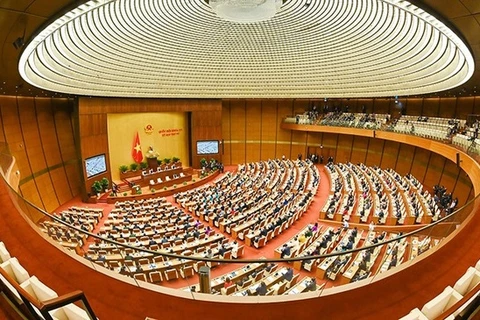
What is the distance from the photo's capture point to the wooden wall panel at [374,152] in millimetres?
23930

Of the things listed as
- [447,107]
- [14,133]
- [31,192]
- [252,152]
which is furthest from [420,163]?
[14,133]

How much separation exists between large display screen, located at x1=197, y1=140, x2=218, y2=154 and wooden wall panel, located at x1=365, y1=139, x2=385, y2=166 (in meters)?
12.3

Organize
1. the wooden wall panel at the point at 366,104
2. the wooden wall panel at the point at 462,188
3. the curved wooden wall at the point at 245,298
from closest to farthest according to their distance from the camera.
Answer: the curved wooden wall at the point at 245,298 < the wooden wall panel at the point at 462,188 < the wooden wall panel at the point at 366,104

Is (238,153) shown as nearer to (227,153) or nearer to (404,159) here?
(227,153)

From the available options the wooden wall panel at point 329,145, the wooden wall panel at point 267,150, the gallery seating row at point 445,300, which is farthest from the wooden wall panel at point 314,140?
the gallery seating row at point 445,300

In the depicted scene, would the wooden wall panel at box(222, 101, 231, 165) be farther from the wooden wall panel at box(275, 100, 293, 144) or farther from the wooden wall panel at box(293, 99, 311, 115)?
the wooden wall panel at box(293, 99, 311, 115)

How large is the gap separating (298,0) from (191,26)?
16.7 feet

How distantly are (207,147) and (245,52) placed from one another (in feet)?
32.0

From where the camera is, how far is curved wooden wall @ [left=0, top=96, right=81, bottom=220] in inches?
599

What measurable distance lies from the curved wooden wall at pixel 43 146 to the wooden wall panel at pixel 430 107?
906 inches

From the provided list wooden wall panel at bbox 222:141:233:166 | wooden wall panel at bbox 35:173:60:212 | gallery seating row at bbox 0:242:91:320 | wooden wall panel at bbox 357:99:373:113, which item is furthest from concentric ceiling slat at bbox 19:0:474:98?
wooden wall panel at bbox 222:141:233:166

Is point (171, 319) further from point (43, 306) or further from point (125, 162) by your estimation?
point (125, 162)

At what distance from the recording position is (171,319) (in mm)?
3807

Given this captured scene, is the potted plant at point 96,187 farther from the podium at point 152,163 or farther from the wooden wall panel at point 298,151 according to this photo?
the wooden wall panel at point 298,151
